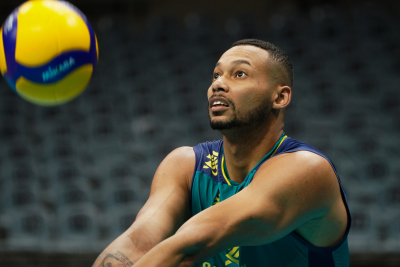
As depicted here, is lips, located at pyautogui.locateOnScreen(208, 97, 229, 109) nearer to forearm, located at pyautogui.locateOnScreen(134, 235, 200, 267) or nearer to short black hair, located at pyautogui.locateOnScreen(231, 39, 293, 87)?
short black hair, located at pyautogui.locateOnScreen(231, 39, 293, 87)

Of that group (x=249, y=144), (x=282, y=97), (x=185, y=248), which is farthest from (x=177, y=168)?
(x=185, y=248)

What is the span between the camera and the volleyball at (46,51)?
227cm

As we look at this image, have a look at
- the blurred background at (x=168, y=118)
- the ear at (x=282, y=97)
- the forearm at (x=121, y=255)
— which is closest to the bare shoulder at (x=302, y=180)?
the ear at (x=282, y=97)

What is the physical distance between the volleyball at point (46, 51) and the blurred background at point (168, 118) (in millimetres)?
3369

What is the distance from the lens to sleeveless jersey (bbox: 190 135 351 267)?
2107 millimetres

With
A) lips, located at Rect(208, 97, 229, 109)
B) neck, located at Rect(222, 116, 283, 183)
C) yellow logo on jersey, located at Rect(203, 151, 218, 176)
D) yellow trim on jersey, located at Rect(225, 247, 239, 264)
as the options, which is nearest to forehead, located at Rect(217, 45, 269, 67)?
lips, located at Rect(208, 97, 229, 109)

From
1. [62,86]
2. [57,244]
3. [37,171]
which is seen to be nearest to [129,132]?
[37,171]

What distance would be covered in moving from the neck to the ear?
10cm

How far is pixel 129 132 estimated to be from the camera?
23.8ft

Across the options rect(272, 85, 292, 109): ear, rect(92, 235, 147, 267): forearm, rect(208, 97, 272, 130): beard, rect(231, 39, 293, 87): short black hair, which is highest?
rect(231, 39, 293, 87): short black hair

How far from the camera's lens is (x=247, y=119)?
7.29ft

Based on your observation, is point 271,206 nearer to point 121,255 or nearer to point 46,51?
point 121,255

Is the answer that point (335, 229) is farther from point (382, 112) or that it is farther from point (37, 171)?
point (37, 171)

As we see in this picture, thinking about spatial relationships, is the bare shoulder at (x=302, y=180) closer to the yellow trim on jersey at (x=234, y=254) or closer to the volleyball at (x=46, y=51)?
the yellow trim on jersey at (x=234, y=254)
